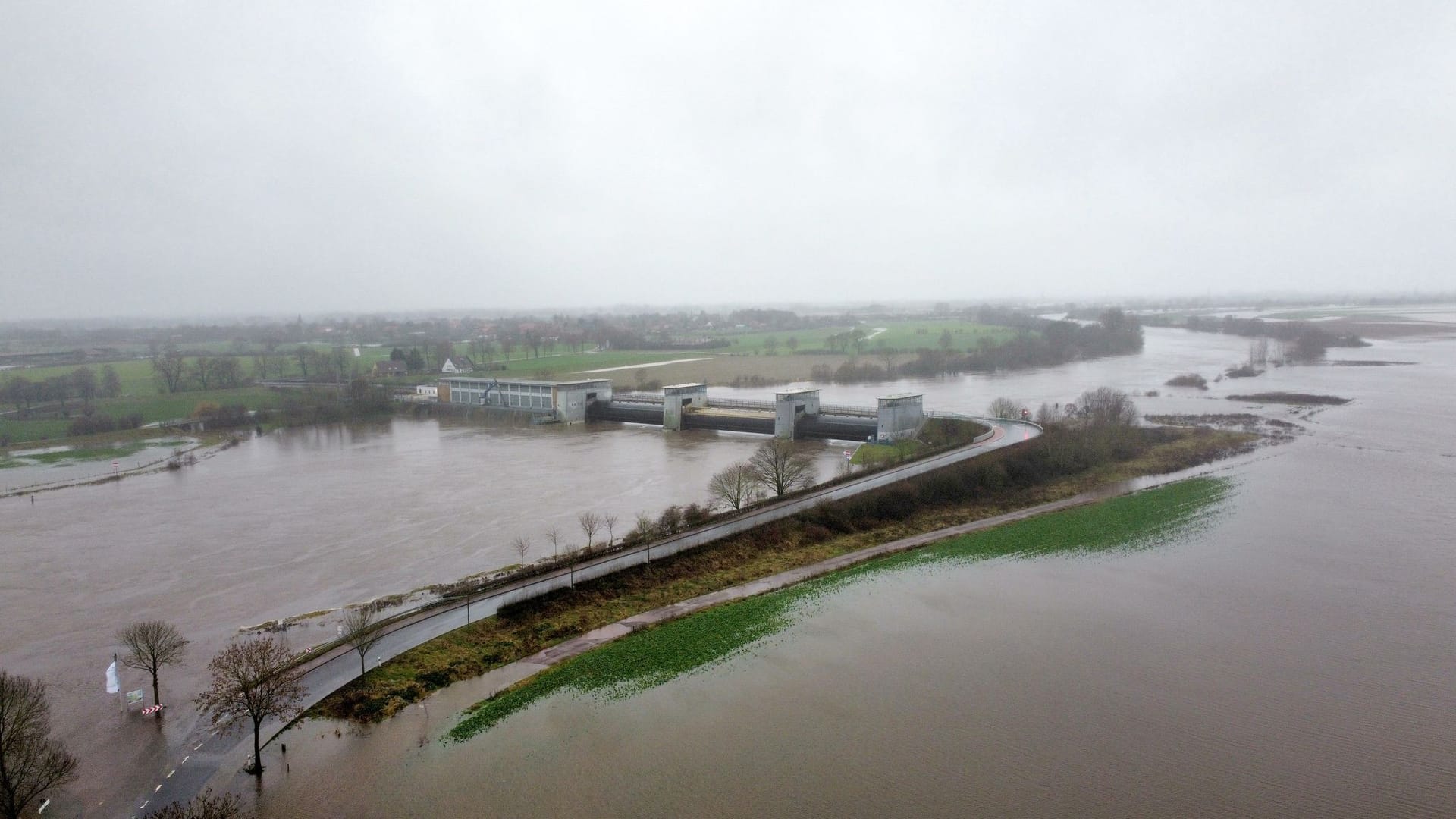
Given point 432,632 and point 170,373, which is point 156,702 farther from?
point 170,373

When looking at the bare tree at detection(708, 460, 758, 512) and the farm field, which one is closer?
the bare tree at detection(708, 460, 758, 512)

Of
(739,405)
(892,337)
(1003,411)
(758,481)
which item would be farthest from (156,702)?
(892,337)

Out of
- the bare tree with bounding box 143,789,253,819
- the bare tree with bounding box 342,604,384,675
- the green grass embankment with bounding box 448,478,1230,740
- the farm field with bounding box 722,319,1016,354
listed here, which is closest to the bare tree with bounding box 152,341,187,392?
the bare tree with bounding box 342,604,384,675

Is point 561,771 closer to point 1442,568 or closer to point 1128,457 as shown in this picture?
point 1442,568

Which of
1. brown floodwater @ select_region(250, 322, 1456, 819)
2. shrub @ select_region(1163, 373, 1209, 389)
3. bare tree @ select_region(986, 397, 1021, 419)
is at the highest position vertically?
bare tree @ select_region(986, 397, 1021, 419)

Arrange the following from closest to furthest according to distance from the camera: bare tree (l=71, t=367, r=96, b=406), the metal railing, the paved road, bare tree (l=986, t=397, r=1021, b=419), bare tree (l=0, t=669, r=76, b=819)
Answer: bare tree (l=0, t=669, r=76, b=819)
the paved road
bare tree (l=986, t=397, r=1021, b=419)
the metal railing
bare tree (l=71, t=367, r=96, b=406)

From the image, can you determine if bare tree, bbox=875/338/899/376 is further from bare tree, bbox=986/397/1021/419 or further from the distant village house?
the distant village house

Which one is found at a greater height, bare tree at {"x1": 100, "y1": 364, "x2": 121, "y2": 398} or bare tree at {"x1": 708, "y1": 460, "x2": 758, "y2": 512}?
bare tree at {"x1": 100, "y1": 364, "x2": 121, "y2": 398}

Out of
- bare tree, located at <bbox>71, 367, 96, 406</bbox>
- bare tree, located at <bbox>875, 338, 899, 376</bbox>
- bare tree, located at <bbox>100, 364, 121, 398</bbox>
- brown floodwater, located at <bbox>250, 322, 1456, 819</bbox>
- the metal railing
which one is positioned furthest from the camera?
bare tree, located at <bbox>875, 338, 899, 376</bbox>
